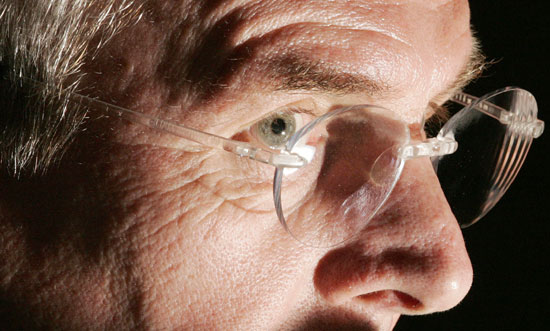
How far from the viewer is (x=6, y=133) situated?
2.81 ft

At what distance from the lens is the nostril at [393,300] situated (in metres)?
0.96

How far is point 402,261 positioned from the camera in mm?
940

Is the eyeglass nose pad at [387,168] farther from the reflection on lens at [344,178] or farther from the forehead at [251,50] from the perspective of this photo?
the forehead at [251,50]

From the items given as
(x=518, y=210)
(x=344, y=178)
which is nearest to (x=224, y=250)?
(x=344, y=178)

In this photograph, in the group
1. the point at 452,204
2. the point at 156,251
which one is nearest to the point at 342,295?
the point at 156,251

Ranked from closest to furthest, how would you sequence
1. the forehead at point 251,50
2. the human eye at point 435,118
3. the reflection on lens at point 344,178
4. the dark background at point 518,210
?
the forehead at point 251,50, the reflection on lens at point 344,178, the human eye at point 435,118, the dark background at point 518,210

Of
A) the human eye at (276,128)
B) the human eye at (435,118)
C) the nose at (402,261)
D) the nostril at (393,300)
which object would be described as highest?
the human eye at (435,118)

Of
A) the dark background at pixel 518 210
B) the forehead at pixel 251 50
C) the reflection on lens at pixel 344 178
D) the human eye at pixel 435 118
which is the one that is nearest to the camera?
the forehead at pixel 251 50

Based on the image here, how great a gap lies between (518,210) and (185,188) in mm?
1386

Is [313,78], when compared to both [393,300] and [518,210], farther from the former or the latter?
[518,210]

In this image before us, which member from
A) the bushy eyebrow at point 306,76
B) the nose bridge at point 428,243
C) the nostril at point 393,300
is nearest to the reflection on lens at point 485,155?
the nose bridge at point 428,243

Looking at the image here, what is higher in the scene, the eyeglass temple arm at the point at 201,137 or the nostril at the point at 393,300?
the eyeglass temple arm at the point at 201,137

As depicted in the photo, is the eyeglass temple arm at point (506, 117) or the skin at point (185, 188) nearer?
the skin at point (185, 188)

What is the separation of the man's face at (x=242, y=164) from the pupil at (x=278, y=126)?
0.04 metres
